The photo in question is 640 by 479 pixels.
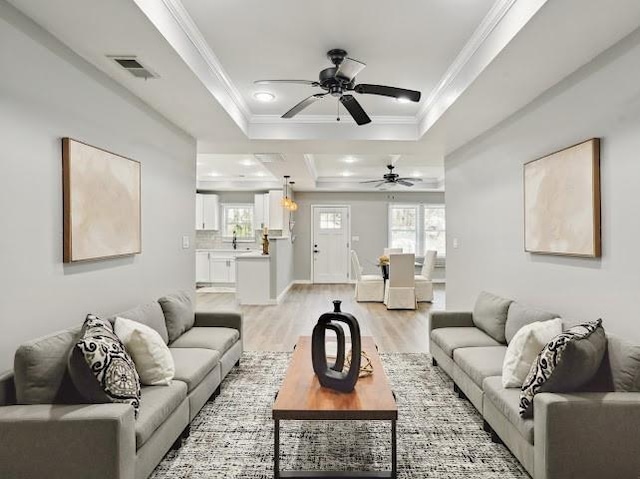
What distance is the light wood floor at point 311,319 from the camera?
16.1ft

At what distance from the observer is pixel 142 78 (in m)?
2.90

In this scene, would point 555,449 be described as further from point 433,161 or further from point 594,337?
point 433,161

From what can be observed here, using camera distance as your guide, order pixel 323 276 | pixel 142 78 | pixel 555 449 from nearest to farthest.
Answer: pixel 555 449, pixel 142 78, pixel 323 276

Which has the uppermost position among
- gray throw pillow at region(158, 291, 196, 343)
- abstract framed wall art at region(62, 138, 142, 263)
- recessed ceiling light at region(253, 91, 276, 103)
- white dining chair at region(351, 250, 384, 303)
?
recessed ceiling light at region(253, 91, 276, 103)

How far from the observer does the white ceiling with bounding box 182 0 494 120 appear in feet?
8.02

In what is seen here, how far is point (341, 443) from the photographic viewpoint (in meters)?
2.48

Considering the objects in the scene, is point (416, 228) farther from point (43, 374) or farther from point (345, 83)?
point (43, 374)

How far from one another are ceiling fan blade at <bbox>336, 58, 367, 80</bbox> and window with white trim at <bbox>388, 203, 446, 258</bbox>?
7.78 metres

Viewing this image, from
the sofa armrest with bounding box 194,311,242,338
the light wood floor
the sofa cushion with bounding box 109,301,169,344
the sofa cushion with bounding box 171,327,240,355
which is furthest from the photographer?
the light wood floor

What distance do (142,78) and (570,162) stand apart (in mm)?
3040

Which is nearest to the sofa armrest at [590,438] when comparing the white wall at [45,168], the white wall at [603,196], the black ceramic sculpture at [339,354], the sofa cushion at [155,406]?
the white wall at [603,196]

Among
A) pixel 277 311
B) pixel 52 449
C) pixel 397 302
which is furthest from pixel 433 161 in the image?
pixel 52 449

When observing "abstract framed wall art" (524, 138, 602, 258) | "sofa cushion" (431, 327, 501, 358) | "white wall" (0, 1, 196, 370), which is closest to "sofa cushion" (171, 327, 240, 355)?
"white wall" (0, 1, 196, 370)

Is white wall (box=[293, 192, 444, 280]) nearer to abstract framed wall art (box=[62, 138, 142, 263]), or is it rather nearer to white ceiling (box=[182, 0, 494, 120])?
white ceiling (box=[182, 0, 494, 120])
